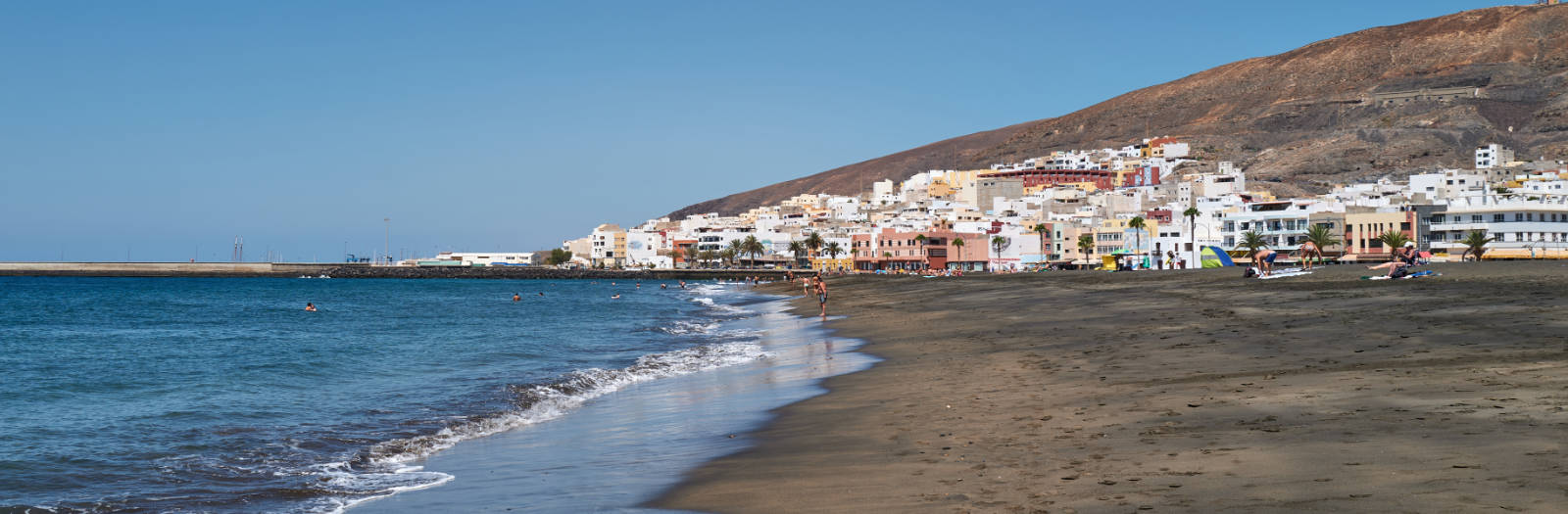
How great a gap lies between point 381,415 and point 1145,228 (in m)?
108

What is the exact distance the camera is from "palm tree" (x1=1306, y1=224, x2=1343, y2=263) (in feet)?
284

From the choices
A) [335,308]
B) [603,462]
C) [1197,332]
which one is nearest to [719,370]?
[1197,332]

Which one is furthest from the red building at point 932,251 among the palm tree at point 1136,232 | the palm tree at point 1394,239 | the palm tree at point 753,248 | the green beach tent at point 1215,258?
the green beach tent at point 1215,258

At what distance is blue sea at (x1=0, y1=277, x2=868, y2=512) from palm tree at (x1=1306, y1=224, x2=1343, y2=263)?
64769 millimetres

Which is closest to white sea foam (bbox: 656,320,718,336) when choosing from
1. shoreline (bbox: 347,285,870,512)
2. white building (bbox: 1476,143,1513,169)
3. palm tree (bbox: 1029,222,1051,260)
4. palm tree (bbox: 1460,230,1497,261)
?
shoreline (bbox: 347,285,870,512)

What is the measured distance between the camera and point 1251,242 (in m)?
85.4

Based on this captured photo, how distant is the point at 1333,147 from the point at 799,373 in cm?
20185

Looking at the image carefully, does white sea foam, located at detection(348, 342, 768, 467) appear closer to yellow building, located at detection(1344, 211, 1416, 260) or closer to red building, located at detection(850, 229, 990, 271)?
yellow building, located at detection(1344, 211, 1416, 260)

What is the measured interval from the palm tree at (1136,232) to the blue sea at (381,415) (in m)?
83.8

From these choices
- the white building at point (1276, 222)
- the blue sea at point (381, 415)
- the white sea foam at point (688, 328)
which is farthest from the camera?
the white building at point (1276, 222)

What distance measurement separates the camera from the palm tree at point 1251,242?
8618 centimetres

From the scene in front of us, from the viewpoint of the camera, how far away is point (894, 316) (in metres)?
37.2

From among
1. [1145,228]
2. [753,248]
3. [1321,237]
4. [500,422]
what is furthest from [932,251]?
[500,422]

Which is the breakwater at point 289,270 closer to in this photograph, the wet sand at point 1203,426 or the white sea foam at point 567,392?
the white sea foam at point 567,392
